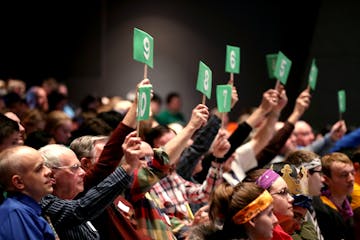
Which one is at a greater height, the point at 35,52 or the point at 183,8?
the point at 183,8

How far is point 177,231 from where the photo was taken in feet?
13.5

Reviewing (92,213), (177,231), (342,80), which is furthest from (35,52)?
(92,213)

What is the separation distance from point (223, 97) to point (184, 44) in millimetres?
5871

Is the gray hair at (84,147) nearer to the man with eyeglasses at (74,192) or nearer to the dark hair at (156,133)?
the man with eyeglasses at (74,192)

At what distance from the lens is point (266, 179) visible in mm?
3668

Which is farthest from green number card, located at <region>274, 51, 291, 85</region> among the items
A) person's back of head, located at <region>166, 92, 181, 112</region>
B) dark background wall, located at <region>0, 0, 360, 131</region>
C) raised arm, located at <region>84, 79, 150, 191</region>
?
person's back of head, located at <region>166, 92, 181, 112</region>

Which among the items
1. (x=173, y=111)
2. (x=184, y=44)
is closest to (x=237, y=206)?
(x=173, y=111)

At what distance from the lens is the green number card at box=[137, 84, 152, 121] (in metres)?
3.57

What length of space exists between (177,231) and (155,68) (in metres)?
6.58

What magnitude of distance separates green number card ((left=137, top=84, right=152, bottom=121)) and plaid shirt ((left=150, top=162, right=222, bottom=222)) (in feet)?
2.18

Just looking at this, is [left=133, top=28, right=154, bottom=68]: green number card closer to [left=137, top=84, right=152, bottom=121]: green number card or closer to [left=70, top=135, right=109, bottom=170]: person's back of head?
[left=137, top=84, right=152, bottom=121]: green number card

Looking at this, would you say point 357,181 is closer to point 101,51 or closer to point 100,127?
point 100,127

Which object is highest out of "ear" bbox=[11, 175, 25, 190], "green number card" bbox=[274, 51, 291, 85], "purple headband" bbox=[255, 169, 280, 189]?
"green number card" bbox=[274, 51, 291, 85]

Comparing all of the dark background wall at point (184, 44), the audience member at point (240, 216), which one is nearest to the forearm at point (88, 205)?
the audience member at point (240, 216)
